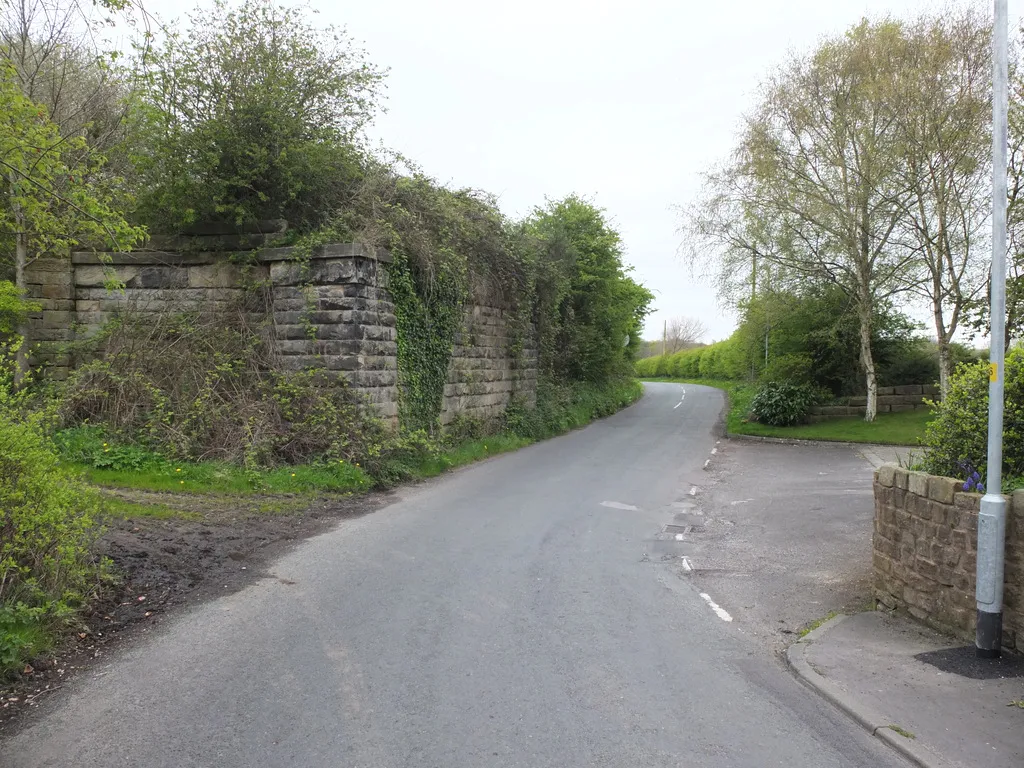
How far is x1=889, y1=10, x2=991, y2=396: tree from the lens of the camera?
1938cm

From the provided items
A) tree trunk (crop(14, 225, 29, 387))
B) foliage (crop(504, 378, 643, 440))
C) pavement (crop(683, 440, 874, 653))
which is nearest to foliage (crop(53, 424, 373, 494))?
tree trunk (crop(14, 225, 29, 387))

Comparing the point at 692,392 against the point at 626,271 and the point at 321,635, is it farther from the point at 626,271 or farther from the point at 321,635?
the point at 321,635

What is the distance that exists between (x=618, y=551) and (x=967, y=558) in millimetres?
3857

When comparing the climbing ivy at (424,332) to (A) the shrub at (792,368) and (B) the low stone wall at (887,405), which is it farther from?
(B) the low stone wall at (887,405)

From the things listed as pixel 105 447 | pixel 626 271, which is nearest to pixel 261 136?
pixel 105 447

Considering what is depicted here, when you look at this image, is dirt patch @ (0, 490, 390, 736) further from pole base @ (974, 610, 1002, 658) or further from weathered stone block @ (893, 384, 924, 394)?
weathered stone block @ (893, 384, 924, 394)

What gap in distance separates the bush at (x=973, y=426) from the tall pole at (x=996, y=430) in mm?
776

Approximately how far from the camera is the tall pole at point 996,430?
16.5ft

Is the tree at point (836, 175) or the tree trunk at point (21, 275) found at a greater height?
the tree at point (836, 175)

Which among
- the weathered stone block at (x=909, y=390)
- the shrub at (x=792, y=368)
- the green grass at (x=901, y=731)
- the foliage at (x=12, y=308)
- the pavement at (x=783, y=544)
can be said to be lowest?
the pavement at (x=783, y=544)

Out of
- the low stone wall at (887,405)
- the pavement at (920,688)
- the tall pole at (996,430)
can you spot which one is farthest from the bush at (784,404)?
the tall pole at (996,430)

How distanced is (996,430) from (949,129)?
1802cm

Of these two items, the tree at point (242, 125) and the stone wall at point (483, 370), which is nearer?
the tree at point (242, 125)

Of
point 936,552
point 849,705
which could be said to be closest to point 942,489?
point 936,552
